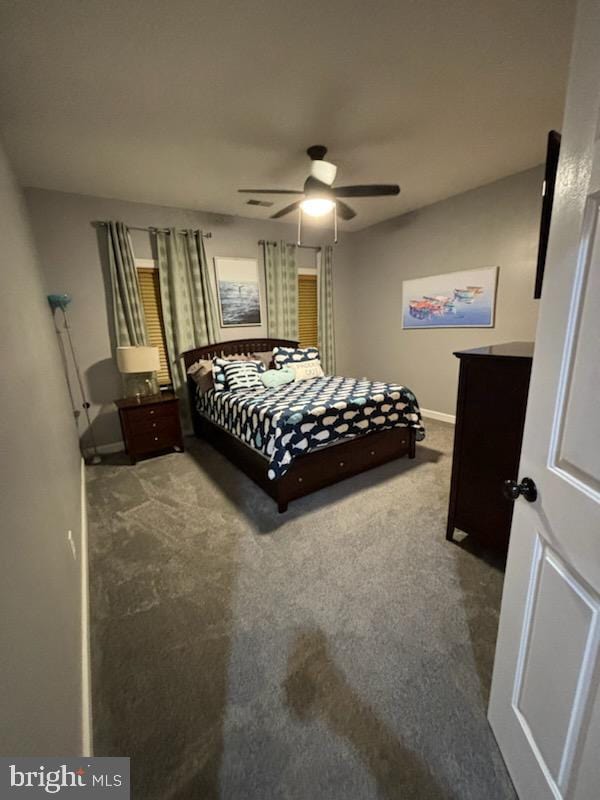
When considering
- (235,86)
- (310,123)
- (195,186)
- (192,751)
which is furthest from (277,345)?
(192,751)

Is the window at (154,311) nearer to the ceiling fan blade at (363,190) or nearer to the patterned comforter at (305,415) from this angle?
the patterned comforter at (305,415)

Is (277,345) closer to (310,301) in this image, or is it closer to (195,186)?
(310,301)

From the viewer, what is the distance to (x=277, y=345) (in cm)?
458

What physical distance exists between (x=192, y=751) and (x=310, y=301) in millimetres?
4737

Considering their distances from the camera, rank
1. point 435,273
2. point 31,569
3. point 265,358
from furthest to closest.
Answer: point 265,358, point 435,273, point 31,569

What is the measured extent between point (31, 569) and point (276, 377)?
290 centimetres

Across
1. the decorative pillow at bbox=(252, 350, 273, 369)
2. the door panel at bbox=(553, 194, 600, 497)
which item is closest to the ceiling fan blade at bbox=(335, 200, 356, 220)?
the decorative pillow at bbox=(252, 350, 273, 369)

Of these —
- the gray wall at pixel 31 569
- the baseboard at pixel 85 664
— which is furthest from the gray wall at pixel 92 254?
the baseboard at pixel 85 664

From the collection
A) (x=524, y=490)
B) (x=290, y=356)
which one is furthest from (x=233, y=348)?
(x=524, y=490)

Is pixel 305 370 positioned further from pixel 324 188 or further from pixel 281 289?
pixel 324 188

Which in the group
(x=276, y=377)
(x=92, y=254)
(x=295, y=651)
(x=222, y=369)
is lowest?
(x=295, y=651)

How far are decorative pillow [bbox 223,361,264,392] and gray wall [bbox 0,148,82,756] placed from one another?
1.90 metres

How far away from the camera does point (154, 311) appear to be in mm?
3820

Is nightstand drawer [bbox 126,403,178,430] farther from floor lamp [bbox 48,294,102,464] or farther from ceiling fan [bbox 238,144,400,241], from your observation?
ceiling fan [bbox 238,144,400,241]
